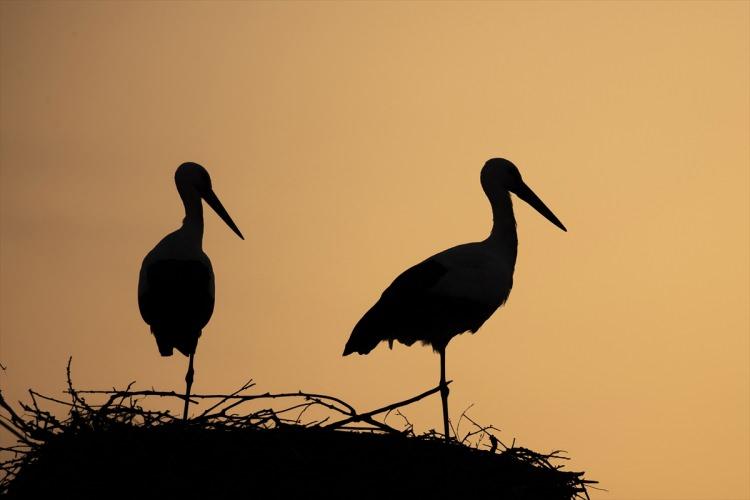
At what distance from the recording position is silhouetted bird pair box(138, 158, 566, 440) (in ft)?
35.1

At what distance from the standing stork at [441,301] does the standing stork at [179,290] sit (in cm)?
128

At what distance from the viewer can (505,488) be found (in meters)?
7.79

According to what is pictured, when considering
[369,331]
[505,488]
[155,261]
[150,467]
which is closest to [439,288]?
[369,331]

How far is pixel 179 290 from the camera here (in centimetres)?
1108

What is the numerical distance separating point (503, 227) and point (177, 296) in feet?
8.63

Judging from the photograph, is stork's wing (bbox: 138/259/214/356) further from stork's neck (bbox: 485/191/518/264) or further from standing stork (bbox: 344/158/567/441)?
stork's neck (bbox: 485/191/518/264)

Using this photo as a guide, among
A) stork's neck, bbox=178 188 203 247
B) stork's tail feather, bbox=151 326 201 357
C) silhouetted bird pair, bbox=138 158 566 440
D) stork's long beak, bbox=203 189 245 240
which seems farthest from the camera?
stork's long beak, bbox=203 189 245 240

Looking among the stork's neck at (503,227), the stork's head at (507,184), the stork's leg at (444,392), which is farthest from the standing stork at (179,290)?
the stork's head at (507,184)

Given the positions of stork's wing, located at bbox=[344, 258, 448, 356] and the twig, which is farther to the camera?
stork's wing, located at bbox=[344, 258, 448, 356]

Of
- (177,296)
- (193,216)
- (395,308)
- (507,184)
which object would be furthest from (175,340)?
(507,184)

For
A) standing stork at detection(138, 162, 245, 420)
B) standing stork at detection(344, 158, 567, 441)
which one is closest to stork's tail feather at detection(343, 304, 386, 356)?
standing stork at detection(344, 158, 567, 441)

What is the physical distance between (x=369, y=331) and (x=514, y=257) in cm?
134

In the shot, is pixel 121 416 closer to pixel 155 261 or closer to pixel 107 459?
pixel 107 459

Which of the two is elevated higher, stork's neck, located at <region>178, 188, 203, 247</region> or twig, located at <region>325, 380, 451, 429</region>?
stork's neck, located at <region>178, 188, 203, 247</region>
